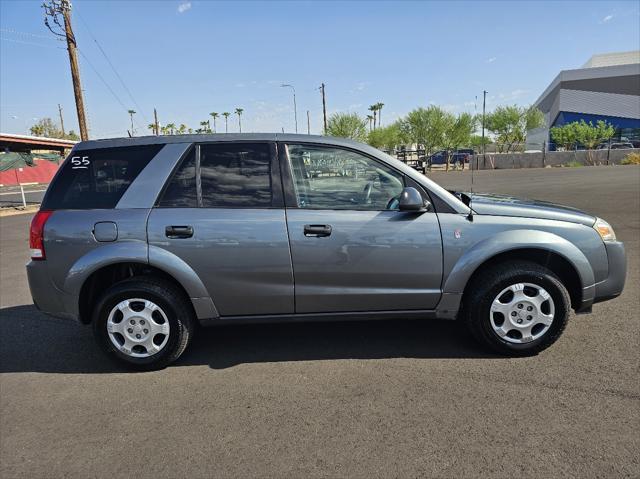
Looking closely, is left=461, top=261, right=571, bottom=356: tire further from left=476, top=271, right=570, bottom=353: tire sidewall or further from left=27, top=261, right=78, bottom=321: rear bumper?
left=27, top=261, right=78, bottom=321: rear bumper

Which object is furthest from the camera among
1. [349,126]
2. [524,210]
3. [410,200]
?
[349,126]

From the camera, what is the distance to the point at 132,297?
11.0 ft

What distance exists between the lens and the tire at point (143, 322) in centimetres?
336

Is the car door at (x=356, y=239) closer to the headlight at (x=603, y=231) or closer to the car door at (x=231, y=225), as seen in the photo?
the car door at (x=231, y=225)

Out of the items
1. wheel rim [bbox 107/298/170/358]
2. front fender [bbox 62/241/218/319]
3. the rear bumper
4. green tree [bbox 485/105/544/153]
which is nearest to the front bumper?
front fender [bbox 62/241/218/319]

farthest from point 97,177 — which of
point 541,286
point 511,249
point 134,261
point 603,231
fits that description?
point 603,231

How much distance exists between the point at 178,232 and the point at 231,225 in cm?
40

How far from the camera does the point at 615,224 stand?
28.3 feet

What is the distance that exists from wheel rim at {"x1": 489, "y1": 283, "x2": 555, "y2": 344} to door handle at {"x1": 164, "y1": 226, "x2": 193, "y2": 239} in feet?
7.79

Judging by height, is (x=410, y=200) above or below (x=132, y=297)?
above

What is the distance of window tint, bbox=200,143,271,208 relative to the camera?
337 centimetres

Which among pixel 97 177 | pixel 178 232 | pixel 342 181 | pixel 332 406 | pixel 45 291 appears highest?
pixel 97 177

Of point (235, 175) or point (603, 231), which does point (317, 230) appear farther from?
point (603, 231)

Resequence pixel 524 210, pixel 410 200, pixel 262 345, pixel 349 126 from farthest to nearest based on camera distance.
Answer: pixel 349 126 → pixel 262 345 → pixel 524 210 → pixel 410 200
